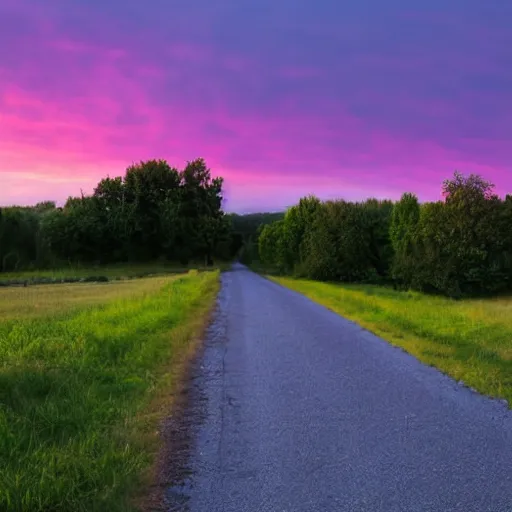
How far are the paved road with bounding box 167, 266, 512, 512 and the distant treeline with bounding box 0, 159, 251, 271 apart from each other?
233 feet

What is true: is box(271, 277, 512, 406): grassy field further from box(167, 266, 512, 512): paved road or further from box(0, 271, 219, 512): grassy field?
box(0, 271, 219, 512): grassy field

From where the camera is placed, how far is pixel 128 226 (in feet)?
255

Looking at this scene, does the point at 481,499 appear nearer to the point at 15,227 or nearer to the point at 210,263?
the point at 210,263

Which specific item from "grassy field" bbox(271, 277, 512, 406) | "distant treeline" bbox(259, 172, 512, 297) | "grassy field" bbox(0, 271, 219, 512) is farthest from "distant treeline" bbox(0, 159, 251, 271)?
"grassy field" bbox(0, 271, 219, 512)


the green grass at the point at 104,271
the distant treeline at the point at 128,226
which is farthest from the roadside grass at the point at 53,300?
the distant treeline at the point at 128,226

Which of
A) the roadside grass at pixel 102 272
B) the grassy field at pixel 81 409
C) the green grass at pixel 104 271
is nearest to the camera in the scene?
the grassy field at pixel 81 409

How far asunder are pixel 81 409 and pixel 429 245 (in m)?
39.9

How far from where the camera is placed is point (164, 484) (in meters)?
4.62

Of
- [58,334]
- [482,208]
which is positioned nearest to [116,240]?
[482,208]

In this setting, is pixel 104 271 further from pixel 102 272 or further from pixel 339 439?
pixel 339 439

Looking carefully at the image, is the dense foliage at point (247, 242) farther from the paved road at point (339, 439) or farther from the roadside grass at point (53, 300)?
the paved road at point (339, 439)

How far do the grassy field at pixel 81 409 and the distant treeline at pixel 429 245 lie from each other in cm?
3311

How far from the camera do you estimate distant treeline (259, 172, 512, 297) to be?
40.7 metres

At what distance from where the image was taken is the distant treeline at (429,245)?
40.7 metres
